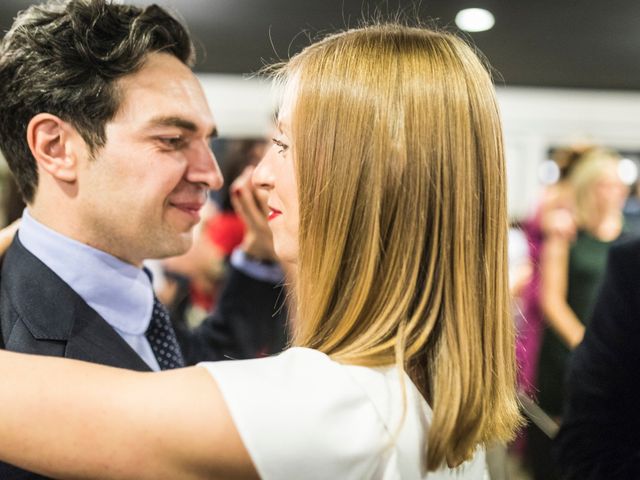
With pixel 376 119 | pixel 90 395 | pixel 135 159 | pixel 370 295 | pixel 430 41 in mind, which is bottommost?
pixel 90 395

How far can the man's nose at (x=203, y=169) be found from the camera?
1.43 metres

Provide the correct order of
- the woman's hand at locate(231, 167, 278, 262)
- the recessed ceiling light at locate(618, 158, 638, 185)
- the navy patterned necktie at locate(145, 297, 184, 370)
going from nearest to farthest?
the navy patterned necktie at locate(145, 297, 184, 370) < the woman's hand at locate(231, 167, 278, 262) < the recessed ceiling light at locate(618, 158, 638, 185)

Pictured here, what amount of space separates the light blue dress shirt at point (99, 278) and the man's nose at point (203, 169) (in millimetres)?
228

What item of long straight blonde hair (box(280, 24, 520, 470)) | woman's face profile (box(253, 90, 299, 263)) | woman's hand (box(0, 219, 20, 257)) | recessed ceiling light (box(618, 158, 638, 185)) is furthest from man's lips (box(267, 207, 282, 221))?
recessed ceiling light (box(618, 158, 638, 185))

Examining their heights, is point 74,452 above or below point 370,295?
below

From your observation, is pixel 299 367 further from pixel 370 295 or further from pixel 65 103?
pixel 65 103

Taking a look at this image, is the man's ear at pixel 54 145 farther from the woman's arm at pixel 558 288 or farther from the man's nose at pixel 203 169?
the woman's arm at pixel 558 288

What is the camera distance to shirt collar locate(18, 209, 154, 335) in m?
1.23

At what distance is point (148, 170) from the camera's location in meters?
1.33

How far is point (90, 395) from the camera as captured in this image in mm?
784

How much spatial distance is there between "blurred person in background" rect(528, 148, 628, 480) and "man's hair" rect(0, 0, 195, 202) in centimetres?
240

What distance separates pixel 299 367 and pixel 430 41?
1.51 ft

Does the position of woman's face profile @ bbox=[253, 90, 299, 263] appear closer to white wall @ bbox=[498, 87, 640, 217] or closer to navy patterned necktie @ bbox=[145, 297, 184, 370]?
navy patterned necktie @ bbox=[145, 297, 184, 370]

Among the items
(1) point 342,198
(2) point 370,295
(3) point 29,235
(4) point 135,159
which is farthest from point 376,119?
(3) point 29,235
